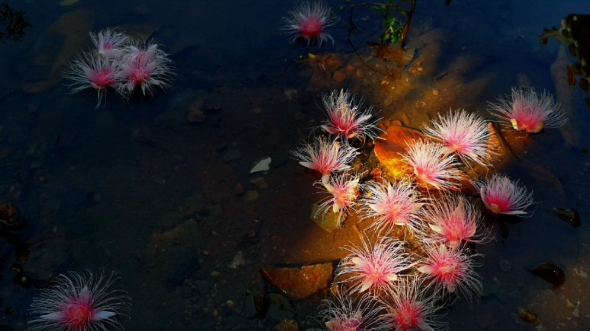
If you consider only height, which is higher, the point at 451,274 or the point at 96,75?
the point at 96,75

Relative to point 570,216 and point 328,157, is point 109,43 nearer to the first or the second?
point 328,157

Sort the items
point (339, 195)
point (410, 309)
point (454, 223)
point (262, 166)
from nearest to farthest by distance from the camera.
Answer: point (410, 309), point (454, 223), point (339, 195), point (262, 166)

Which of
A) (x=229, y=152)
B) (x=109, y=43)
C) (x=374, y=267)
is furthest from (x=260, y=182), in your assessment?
(x=109, y=43)

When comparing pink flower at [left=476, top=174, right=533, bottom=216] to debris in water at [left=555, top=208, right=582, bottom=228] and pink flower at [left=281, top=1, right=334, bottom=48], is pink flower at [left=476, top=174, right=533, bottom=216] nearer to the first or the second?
debris in water at [left=555, top=208, right=582, bottom=228]

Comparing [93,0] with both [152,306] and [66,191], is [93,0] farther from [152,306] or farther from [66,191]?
[152,306]

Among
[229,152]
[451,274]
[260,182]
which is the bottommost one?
[451,274]

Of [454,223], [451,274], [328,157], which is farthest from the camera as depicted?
[328,157]

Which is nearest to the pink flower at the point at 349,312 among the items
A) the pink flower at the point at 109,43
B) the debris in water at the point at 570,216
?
the debris in water at the point at 570,216

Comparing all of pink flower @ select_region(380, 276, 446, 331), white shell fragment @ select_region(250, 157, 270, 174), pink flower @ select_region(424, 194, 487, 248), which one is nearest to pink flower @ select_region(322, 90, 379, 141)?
white shell fragment @ select_region(250, 157, 270, 174)
